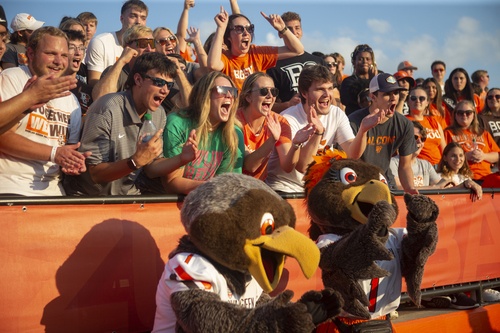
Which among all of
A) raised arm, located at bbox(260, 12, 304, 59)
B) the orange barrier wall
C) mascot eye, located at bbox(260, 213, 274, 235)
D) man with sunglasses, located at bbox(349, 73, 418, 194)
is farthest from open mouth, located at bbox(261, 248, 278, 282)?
raised arm, located at bbox(260, 12, 304, 59)

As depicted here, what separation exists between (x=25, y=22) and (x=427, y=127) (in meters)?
5.48

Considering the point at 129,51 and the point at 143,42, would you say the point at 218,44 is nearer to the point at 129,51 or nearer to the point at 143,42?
the point at 143,42

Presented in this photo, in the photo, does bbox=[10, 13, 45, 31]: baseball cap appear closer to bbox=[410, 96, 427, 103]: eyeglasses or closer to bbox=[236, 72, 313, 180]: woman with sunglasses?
bbox=[236, 72, 313, 180]: woman with sunglasses

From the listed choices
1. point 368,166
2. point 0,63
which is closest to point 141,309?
point 368,166

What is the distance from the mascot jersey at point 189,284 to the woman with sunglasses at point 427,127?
6.53m

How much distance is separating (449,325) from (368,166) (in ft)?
7.32

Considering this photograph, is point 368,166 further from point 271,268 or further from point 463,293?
point 463,293

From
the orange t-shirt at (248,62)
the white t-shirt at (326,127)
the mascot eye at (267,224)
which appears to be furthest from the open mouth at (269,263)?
the orange t-shirt at (248,62)

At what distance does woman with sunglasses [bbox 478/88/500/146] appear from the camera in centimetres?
1124

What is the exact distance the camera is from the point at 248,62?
8.31 meters

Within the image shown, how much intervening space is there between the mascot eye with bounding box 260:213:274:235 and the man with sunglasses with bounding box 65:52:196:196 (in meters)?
1.33

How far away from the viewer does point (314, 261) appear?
358cm

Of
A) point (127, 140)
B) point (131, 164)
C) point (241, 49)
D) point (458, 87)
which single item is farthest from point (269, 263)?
point (458, 87)

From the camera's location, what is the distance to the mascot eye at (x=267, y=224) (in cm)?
367
